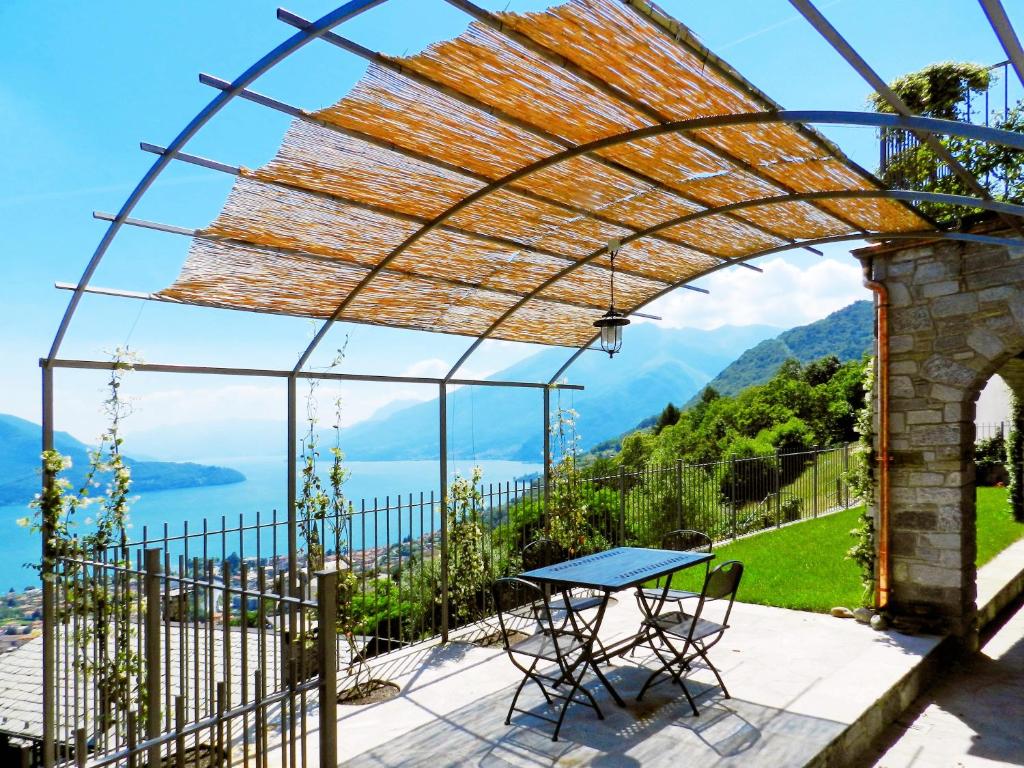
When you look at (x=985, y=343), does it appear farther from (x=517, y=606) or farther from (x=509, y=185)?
(x=517, y=606)

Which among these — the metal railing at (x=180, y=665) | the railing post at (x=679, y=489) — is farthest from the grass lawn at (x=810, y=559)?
the metal railing at (x=180, y=665)

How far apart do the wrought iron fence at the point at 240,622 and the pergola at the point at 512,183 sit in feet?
2.07

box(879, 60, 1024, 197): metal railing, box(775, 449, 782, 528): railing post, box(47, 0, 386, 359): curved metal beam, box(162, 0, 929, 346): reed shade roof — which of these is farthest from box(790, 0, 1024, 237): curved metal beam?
box(775, 449, 782, 528): railing post

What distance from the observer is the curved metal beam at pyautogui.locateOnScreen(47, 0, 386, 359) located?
9.27ft

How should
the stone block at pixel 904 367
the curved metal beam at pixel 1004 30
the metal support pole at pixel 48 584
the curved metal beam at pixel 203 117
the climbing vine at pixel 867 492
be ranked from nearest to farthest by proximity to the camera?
1. the curved metal beam at pixel 1004 30
2. the curved metal beam at pixel 203 117
3. the metal support pole at pixel 48 584
4. the stone block at pixel 904 367
5. the climbing vine at pixel 867 492

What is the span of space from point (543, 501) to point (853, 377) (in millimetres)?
26433

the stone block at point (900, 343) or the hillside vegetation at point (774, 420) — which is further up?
the stone block at point (900, 343)

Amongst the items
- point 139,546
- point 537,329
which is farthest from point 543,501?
point 139,546

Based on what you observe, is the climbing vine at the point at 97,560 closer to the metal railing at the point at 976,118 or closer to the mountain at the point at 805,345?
the metal railing at the point at 976,118

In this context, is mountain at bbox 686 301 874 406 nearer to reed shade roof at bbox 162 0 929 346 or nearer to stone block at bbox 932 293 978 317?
stone block at bbox 932 293 978 317

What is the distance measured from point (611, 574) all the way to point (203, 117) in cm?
347

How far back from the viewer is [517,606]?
516 centimetres

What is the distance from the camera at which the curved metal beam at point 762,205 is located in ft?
13.0

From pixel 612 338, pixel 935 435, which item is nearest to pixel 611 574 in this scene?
pixel 612 338
